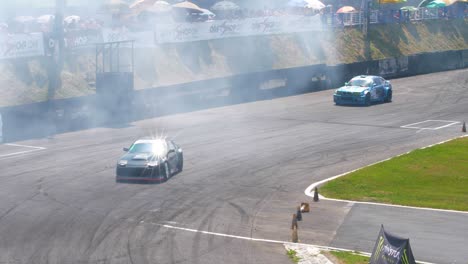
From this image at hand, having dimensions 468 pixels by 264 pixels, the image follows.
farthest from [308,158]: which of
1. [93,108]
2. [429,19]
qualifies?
[429,19]

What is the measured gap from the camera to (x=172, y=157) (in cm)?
2542

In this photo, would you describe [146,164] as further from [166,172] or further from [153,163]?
[166,172]

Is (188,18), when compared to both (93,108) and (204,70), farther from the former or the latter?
(93,108)

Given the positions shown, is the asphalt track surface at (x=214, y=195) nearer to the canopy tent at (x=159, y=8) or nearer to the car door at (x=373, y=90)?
the car door at (x=373, y=90)

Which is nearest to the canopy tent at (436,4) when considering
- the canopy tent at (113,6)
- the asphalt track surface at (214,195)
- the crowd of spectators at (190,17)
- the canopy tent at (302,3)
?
the crowd of spectators at (190,17)

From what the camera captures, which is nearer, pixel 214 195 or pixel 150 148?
pixel 214 195

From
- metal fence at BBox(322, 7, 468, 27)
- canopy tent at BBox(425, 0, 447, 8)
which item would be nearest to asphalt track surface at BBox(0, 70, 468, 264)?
metal fence at BBox(322, 7, 468, 27)

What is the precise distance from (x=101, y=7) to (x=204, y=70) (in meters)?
8.70

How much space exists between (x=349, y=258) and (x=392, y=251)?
101 inches

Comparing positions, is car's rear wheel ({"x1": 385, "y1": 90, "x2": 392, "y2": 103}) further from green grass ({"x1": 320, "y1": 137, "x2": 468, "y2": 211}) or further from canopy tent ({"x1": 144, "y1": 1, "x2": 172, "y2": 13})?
canopy tent ({"x1": 144, "y1": 1, "x2": 172, "y2": 13})

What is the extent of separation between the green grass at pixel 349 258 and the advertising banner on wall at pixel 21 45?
2506 centimetres

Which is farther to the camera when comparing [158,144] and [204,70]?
[204,70]

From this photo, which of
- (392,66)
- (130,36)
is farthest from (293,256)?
(392,66)

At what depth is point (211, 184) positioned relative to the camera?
79.6 ft
